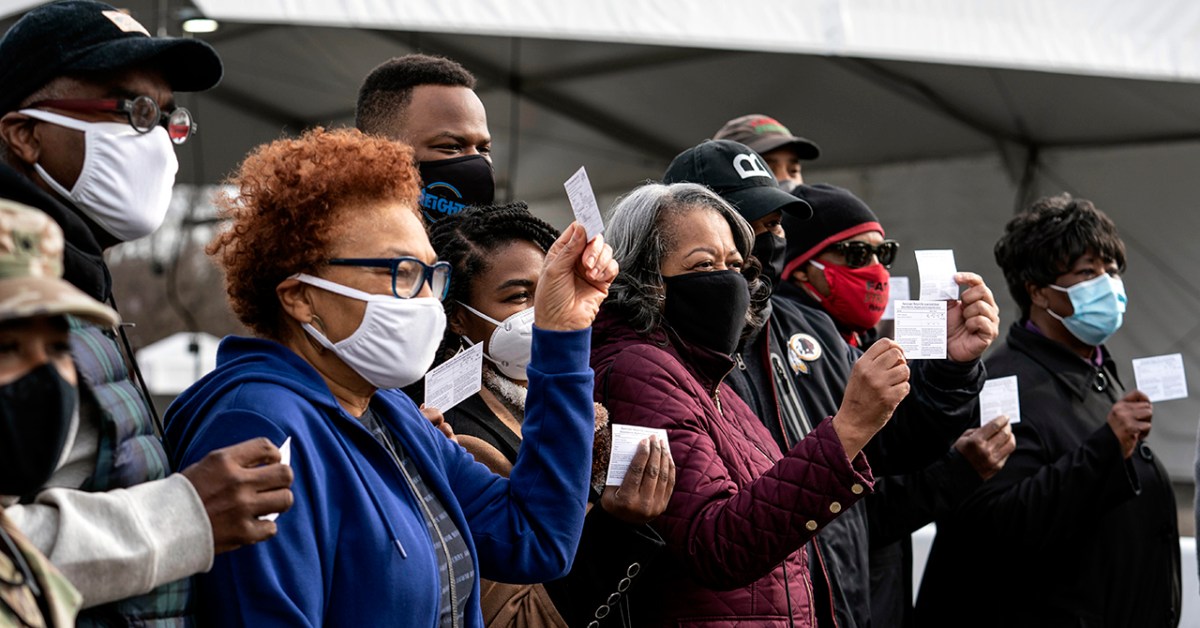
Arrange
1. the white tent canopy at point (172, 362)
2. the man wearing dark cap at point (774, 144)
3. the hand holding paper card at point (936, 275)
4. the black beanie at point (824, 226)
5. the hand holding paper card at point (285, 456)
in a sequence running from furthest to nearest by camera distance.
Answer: the white tent canopy at point (172, 362)
the man wearing dark cap at point (774, 144)
the black beanie at point (824, 226)
the hand holding paper card at point (936, 275)
the hand holding paper card at point (285, 456)

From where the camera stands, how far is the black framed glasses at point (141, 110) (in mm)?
2084

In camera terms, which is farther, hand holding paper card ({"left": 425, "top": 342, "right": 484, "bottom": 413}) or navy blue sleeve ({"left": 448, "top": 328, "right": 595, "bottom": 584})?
hand holding paper card ({"left": 425, "top": 342, "right": 484, "bottom": 413})

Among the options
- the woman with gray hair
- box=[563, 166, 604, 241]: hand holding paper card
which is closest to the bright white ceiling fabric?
the woman with gray hair

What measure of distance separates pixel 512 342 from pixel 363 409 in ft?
2.31

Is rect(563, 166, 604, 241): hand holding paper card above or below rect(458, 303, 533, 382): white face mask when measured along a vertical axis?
above

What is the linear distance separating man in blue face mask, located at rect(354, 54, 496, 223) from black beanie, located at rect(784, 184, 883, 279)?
1115 mm

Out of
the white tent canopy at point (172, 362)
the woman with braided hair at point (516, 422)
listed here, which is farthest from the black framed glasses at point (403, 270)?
the white tent canopy at point (172, 362)

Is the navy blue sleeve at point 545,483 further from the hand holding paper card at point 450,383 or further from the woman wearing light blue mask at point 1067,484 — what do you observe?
the woman wearing light blue mask at point 1067,484

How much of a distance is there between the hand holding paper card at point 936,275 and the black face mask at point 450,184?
123 centimetres

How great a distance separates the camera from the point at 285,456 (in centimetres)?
190

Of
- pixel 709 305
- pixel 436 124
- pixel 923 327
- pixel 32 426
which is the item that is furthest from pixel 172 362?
pixel 32 426

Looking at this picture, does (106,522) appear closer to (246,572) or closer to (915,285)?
(246,572)

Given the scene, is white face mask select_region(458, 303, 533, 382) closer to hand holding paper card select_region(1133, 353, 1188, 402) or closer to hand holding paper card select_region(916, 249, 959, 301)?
hand holding paper card select_region(916, 249, 959, 301)

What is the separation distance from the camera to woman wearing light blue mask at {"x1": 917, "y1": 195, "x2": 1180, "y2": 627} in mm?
4207
